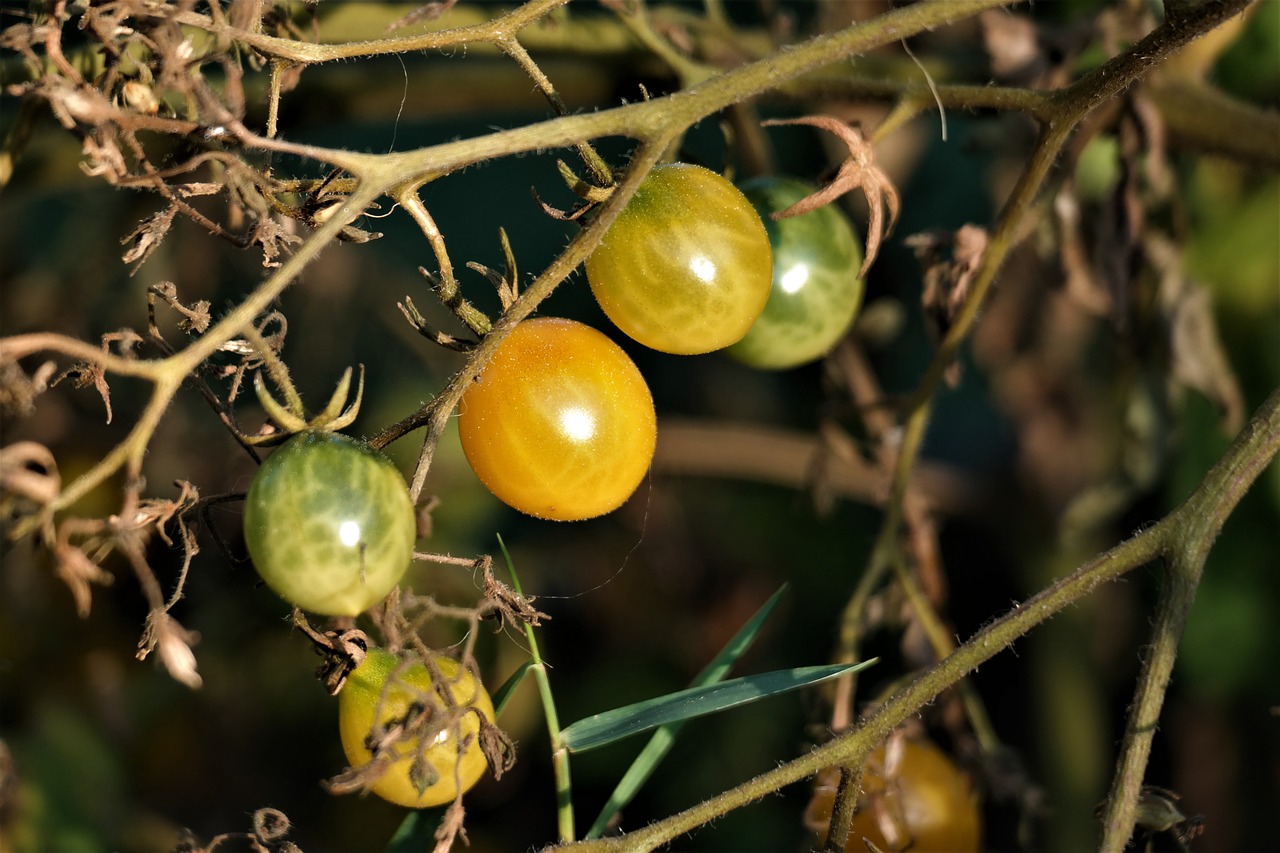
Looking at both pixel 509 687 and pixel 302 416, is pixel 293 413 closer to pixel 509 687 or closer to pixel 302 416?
pixel 302 416

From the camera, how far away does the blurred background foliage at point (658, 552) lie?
39.6 inches

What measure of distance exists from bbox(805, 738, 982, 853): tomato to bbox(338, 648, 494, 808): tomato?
23 cm

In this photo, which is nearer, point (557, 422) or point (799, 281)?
point (557, 422)

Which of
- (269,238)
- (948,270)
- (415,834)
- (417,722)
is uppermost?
(948,270)

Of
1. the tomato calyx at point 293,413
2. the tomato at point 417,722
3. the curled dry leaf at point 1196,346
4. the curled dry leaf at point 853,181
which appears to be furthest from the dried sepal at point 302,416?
the curled dry leaf at point 1196,346

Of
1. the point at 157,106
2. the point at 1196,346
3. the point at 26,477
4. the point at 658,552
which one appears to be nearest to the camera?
the point at 26,477

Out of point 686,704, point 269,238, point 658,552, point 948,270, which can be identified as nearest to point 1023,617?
point 686,704

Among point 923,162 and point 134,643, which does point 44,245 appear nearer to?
point 134,643

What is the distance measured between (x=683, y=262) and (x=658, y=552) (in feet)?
2.35

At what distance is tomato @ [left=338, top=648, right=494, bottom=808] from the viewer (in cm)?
52

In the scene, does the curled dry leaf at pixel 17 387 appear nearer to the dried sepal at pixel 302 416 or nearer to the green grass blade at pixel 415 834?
the dried sepal at pixel 302 416

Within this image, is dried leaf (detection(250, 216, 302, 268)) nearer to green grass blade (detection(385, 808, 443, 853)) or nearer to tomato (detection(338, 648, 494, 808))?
tomato (detection(338, 648, 494, 808))

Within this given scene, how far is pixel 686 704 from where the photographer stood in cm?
57

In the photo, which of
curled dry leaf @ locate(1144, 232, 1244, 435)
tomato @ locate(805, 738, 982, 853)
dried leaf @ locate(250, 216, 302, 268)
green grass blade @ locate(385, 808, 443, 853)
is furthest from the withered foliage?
curled dry leaf @ locate(1144, 232, 1244, 435)
